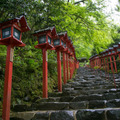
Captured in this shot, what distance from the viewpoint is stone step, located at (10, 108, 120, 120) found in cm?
268

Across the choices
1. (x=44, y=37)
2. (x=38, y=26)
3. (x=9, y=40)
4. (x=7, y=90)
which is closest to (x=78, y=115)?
(x=7, y=90)

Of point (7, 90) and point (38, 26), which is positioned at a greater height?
point (38, 26)

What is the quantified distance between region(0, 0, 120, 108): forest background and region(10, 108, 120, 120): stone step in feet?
3.04

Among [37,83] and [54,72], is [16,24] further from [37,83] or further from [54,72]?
[54,72]

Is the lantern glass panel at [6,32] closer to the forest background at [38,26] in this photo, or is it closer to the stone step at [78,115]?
the forest background at [38,26]

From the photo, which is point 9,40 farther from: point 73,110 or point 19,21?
point 73,110

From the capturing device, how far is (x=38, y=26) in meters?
6.93

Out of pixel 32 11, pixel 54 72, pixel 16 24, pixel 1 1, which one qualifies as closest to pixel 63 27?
pixel 32 11

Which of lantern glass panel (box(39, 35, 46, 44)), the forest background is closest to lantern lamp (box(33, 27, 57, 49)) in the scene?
lantern glass panel (box(39, 35, 46, 44))

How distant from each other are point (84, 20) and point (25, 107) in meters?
6.07

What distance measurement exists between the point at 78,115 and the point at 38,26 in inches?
220

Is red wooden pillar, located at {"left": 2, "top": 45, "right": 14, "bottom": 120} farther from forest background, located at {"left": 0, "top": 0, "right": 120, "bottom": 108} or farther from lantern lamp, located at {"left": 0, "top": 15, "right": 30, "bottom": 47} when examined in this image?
forest background, located at {"left": 0, "top": 0, "right": 120, "bottom": 108}

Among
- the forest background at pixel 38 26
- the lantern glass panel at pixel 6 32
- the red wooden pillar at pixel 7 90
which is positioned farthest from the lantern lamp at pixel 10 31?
the forest background at pixel 38 26

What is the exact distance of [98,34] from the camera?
24.9 feet
